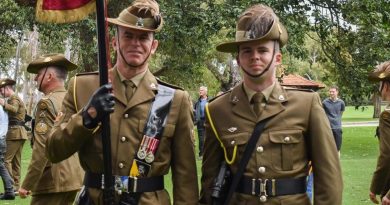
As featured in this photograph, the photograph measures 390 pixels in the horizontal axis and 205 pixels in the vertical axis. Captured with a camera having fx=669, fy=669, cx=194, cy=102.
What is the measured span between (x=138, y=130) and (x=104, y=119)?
0.47 meters

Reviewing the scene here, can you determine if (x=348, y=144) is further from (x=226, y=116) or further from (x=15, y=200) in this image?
(x=226, y=116)

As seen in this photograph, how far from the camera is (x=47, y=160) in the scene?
19.5 feet

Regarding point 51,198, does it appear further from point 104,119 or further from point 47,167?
point 104,119

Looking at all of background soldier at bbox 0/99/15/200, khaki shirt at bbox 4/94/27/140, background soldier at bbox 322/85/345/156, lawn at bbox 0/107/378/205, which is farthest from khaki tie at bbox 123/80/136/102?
background soldier at bbox 322/85/345/156

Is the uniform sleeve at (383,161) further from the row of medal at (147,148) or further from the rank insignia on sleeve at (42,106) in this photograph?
the rank insignia on sleeve at (42,106)

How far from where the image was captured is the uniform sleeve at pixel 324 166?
3824mm

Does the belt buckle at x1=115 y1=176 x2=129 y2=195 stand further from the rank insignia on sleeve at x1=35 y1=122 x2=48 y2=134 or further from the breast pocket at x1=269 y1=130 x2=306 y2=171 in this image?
the rank insignia on sleeve at x1=35 y1=122 x2=48 y2=134

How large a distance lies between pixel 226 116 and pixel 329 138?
0.63 m

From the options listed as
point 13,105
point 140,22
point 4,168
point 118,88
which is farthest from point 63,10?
point 13,105

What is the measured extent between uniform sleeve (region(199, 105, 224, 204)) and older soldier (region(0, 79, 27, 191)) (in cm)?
908

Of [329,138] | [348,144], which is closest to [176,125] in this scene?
[329,138]

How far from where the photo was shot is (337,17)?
1501cm

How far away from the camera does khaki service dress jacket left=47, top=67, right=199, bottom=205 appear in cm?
388

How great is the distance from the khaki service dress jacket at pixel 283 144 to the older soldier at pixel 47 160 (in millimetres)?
2300
